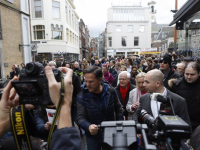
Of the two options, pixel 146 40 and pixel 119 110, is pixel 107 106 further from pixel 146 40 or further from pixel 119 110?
pixel 146 40

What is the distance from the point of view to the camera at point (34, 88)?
1095mm

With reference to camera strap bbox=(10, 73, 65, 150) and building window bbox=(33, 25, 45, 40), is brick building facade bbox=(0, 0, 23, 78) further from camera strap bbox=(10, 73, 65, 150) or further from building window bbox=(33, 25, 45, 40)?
camera strap bbox=(10, 73, 65, 150)

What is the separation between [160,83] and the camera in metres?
2.49

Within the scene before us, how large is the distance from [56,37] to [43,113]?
22602 millimetres

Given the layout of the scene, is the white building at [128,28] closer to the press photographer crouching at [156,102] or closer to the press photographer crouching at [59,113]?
the press photographer crouching at [156,102]

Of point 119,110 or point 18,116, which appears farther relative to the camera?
point 119,110

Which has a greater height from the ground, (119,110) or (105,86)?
(105,86)

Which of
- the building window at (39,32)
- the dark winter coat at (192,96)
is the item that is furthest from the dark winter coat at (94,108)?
the building window at (39,32)

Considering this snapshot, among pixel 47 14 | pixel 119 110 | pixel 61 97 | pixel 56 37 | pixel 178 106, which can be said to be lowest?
pixel 119 110

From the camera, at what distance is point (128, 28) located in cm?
4047

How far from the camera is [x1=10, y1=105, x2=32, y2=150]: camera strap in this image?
1.06 metres

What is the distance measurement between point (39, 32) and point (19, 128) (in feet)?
79.3

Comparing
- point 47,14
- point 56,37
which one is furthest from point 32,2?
point 56,37

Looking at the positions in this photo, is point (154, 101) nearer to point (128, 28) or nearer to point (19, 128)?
point (19, 128)
